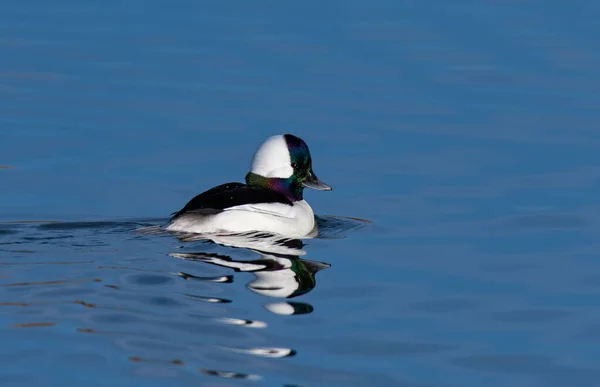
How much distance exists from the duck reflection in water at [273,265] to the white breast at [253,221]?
0.10 meters

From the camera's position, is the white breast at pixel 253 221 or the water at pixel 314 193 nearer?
the water at pixel 314 193

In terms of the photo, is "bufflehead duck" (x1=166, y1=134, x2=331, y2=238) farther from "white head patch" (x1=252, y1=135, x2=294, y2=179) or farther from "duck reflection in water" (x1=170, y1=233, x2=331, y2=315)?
"duck reflection in water" (x1=170, y1=233, x2=331, y2=315)

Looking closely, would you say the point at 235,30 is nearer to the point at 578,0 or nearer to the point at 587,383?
the point at 578,0

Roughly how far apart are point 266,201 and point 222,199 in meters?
0.44

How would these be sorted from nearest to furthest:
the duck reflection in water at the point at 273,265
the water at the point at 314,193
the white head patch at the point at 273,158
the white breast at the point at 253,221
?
the water at the point at 314,193
the duck reflection in water at the point at 273,265
the white breast at the point at 253,221
the white head patch at the point at 273,158

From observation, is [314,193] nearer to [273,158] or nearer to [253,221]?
[273,158]

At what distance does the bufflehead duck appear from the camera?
36.1ft

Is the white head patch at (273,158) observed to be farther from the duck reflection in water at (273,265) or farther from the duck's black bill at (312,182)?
the duck reflection in water at (273,265)

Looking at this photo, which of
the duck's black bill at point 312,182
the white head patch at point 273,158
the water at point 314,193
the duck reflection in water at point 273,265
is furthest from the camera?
the duck's black bill at point 312,182

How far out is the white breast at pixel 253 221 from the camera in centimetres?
1095

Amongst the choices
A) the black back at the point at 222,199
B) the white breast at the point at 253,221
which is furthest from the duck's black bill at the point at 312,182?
the black back at the point at 222,199

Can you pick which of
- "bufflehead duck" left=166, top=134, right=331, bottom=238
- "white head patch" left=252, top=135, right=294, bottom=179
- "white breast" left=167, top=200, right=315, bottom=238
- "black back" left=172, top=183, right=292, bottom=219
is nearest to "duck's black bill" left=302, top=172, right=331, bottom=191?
"bufflehead duck" left=166, top=134, right=331, bottom=238

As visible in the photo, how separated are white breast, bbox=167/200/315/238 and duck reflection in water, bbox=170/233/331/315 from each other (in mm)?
95

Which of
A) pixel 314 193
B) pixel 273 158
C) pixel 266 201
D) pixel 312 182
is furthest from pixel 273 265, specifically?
pixel 314 193
